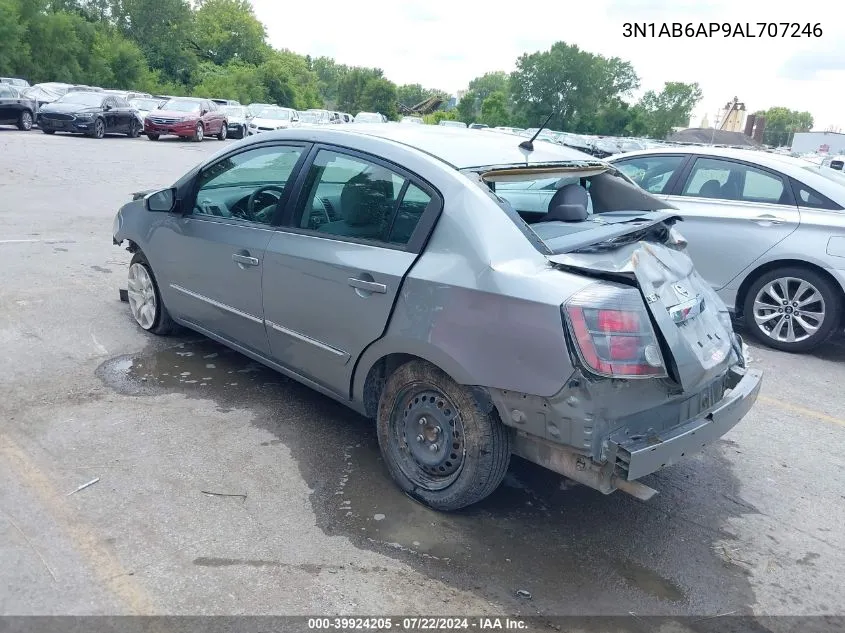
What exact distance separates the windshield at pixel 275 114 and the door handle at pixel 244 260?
3117 cm

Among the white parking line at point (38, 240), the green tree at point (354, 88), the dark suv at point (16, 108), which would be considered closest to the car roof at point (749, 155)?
the white parking line at point (38, 240)

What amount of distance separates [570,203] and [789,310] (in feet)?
11.2

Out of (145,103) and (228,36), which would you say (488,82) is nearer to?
(228,36)

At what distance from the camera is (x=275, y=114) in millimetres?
34344

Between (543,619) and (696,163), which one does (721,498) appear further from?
(696,163)

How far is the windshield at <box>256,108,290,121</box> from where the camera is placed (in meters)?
34.0

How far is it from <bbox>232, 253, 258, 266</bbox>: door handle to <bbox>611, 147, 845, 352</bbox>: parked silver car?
4.21 m

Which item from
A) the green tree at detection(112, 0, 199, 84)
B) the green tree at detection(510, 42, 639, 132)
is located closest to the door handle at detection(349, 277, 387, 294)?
the green tree at detection(112, 0, 199, 84)

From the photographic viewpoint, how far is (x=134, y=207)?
18.0ft

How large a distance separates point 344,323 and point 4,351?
287 cm

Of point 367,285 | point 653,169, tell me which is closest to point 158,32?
point 653,169

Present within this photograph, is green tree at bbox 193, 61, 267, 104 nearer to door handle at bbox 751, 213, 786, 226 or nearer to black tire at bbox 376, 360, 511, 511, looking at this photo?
door handle at bbox 751, 213, 786, 226

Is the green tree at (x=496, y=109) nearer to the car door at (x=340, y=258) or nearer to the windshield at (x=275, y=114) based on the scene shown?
the windshield at (x=275, y=114)

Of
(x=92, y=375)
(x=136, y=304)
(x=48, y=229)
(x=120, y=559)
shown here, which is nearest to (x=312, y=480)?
(x=120, y=559)
